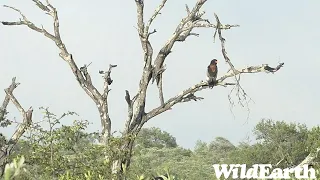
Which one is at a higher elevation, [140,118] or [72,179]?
[140,118]

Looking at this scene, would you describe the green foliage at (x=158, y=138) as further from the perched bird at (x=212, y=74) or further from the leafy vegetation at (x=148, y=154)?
the perched bird at (x=212, y=74)

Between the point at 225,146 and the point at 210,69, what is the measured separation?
168 ft

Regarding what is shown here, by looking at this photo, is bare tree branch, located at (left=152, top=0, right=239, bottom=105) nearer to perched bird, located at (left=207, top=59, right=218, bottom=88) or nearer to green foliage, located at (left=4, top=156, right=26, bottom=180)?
perched bird, located at (left=207, top=59, right=218, bottom=88)

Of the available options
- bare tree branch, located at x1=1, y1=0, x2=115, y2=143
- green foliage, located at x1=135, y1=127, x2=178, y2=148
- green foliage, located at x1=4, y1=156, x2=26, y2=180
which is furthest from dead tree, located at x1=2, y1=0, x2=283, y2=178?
green foliage, located at x1=135, y1=127, x2=178, y2=148

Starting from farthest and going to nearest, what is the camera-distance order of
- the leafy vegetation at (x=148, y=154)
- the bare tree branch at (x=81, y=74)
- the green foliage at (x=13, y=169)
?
1. the bare tree branch at (x=81, y=74)
2. the leafy vegetation at (x=148, y=154)
3. the green foliage at (x=13, y=169)

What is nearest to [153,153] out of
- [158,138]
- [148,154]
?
[148,154]

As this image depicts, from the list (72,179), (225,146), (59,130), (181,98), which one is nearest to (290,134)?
(225,146)

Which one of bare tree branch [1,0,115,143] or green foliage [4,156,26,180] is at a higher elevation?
bare tree branch [1,0,115,143]

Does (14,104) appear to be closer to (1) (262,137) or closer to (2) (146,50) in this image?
(2) (146,50)

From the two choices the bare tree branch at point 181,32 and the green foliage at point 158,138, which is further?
the green foliage at point 158,138

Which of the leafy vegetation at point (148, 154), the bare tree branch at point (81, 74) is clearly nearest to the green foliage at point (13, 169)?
the leafy vegetation at point (148, 154)

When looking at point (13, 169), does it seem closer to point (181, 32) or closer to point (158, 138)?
point (181, 32)

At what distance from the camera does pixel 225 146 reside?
225 feet

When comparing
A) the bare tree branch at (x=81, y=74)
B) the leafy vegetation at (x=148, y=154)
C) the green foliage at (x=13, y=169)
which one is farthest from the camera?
the bare tree branch at (x=81, y=74)
